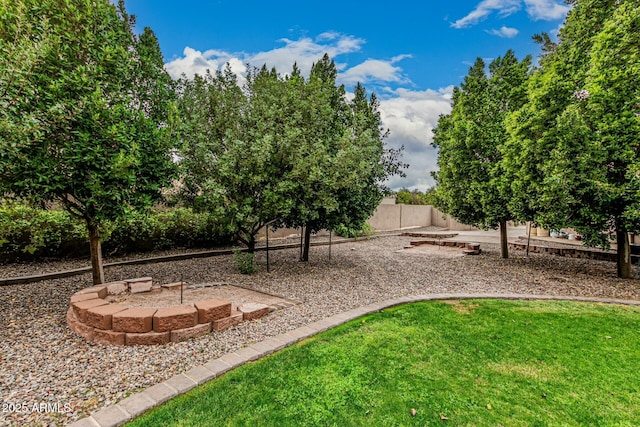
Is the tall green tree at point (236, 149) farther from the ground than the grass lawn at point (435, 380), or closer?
farther from the ground

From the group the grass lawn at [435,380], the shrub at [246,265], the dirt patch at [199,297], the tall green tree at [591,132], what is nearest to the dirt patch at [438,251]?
the tall green tree at [591,132]

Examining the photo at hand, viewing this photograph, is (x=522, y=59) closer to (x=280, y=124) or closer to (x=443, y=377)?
(x=280, y=124)

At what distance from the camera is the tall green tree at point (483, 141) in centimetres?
882

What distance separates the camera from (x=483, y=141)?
29.5 ft

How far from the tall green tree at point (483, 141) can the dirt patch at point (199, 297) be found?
668 centimetres

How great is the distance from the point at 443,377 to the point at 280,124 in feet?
17.8

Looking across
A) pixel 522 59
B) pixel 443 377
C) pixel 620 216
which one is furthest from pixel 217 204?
pixel 522 59

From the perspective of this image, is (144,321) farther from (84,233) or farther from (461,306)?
(84,233)

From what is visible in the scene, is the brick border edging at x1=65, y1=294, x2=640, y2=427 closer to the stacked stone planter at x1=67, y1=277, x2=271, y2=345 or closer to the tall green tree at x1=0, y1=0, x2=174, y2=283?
the stacked stone planter at x1=67, y1=277, x2=271, y2=345

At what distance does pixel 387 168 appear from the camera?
841 centimetres

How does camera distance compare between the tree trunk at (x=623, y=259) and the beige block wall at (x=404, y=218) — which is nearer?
the tree trunk at (x=623, y=259)

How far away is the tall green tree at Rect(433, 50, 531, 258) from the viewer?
8.82 metres

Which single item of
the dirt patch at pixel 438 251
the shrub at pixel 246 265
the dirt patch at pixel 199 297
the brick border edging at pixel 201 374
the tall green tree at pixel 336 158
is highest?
the tall green tree at pixel 336 158

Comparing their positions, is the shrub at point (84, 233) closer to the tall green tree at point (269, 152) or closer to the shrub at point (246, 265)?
the shrub at point (246, 265)
